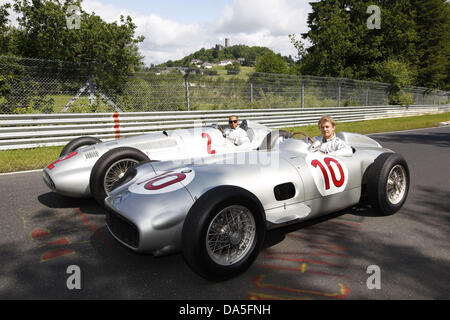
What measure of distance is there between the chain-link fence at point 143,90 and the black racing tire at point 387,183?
836 cm

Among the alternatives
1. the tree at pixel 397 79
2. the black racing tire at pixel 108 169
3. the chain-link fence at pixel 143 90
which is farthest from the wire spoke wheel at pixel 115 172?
the tree at pixel 397 79

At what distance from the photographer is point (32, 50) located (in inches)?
493

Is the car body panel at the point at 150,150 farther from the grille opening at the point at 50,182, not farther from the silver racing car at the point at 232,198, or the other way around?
the silver racing car at the point at 232,198

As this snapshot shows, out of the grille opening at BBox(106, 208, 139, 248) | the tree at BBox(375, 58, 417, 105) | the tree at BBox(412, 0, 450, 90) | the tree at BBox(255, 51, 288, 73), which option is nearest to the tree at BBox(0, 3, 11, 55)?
the grille opening at BBox(106, 208, 139, 248)

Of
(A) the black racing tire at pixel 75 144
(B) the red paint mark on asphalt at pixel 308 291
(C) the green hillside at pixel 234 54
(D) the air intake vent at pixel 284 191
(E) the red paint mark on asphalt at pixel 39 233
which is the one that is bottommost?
(B) the red paint mark on asphalt at pixel 308 291

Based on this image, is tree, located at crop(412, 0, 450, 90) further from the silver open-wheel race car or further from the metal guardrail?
the silver open-wheel race car

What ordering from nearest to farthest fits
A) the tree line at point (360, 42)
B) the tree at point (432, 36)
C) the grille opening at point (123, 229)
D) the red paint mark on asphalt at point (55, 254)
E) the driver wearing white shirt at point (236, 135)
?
the grille opening at point (123, 229)
the red paint mark on asphalt at point (55, 254)
the driver wearing white shirt at point (236, 135)
the tree line at point (360, 42)
the tree at point (432, 36)

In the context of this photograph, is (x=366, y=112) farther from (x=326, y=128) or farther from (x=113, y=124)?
(x=326, y=128)

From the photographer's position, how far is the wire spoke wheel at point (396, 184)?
4316mm

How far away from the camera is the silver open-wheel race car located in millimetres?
4227

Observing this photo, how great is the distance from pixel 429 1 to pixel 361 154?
40779 millimetres

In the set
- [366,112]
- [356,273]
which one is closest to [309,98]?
[366,112]

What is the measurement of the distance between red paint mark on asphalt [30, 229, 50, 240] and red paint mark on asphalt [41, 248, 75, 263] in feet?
1.52

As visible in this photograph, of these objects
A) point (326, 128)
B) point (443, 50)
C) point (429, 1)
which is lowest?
point (326, 128)
